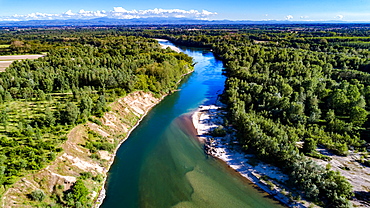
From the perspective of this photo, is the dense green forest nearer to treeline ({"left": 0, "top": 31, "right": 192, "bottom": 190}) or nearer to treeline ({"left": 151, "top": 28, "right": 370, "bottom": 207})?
treeline ({"left": 0, "top": 31, "right": 192, "bottom": 190})

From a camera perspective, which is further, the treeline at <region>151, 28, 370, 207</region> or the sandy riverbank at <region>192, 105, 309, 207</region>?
the sandy riverbank at <region>192, 105, 309, 207</region>

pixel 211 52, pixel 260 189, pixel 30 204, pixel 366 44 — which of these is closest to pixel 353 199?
pixel 260 189

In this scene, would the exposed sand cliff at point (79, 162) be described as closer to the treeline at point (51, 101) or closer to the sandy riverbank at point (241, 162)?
the treeline at point (51, 101)

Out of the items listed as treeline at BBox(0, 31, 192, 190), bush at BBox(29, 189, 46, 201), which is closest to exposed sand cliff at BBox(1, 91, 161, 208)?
bush at BBox(29, 189, 46, 201)

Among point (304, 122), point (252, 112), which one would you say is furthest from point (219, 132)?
point (304, 122)

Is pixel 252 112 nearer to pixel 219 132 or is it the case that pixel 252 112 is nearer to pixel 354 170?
pixel 219 132

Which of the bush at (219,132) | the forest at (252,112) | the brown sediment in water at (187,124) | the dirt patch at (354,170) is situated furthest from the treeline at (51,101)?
the dirt patch at (354,170)
